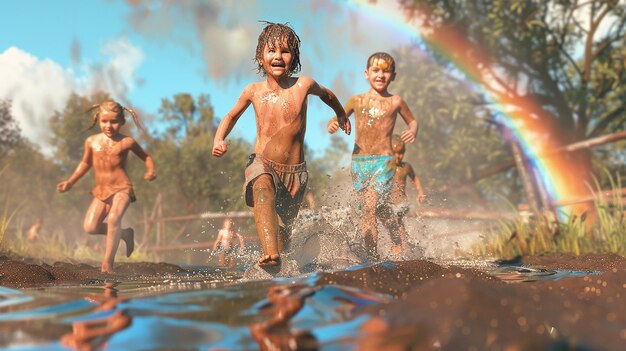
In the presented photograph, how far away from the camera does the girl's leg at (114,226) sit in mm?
6568

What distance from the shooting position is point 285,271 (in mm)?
4016

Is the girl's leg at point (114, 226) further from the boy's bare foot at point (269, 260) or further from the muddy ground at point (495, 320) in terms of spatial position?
the muddy ground at point (495, 320)

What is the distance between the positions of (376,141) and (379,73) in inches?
28.0

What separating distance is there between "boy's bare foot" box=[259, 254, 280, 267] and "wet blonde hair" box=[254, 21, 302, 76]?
1440mm

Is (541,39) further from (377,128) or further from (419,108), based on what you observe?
(377,128)

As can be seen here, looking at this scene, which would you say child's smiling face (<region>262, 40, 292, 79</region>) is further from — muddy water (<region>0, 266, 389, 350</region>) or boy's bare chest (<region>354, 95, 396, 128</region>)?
boy's bare chest (<region>354, 95, 396, 128</region>)

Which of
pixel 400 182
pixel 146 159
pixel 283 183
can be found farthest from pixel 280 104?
pixel 400 182

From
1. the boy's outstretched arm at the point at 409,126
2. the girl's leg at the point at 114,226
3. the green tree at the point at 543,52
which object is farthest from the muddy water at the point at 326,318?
the green tree at the point at 543,52

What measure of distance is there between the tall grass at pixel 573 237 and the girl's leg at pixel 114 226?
14.0 feet

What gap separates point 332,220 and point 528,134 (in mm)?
13060

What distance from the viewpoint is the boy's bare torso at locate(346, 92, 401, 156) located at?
261 inches

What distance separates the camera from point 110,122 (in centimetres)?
693

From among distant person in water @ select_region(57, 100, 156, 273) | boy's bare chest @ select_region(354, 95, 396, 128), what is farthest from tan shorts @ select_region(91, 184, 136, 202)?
boy's bare chest @ select_region(354, 95, 396, 128)

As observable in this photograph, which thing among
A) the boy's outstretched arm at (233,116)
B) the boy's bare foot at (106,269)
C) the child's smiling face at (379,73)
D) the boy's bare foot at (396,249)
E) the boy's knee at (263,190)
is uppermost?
the child's smiling face at (379,73)
